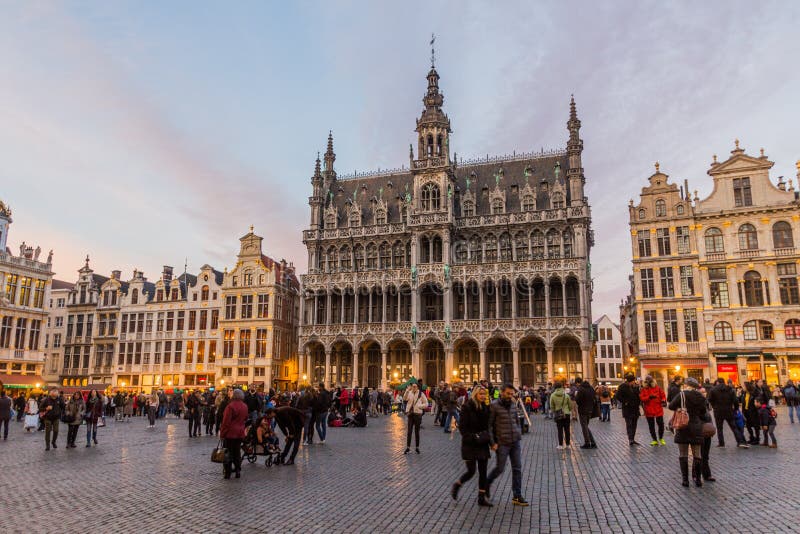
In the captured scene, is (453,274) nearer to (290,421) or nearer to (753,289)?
(753,289)

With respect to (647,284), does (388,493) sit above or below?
below

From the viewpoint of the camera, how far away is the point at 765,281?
147 ft

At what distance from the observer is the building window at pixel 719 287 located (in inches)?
1804

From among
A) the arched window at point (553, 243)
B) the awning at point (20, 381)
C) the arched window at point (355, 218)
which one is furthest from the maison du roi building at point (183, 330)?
the arched window at point (553, 243)

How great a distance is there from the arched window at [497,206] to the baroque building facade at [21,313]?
148ft

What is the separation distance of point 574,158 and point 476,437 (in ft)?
153

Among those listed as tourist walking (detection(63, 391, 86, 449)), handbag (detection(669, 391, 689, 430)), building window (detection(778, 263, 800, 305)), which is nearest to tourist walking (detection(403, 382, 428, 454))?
handbag (detection(669, 391, 689, 430))

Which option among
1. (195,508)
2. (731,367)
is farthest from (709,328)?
(195,508)

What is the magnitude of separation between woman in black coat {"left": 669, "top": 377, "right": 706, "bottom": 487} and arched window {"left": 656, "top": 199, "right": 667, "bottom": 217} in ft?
134

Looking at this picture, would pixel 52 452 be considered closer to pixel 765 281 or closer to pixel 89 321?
pixel 765 281

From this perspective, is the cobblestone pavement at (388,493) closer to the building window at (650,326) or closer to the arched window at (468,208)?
the building window at (650,326)

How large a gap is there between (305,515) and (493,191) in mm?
47773

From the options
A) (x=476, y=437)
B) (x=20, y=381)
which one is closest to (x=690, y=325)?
(x=476, y=437)

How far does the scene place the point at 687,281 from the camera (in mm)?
46844
